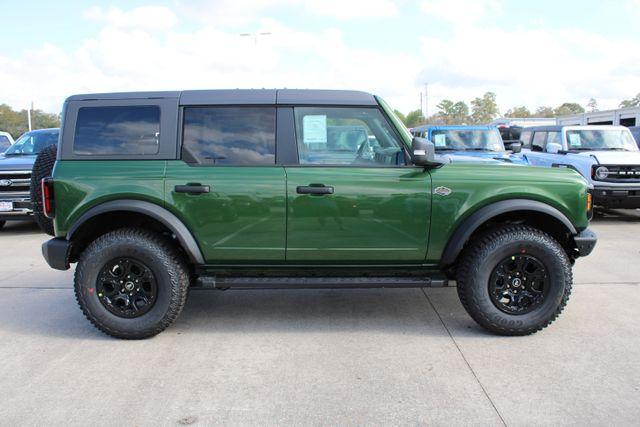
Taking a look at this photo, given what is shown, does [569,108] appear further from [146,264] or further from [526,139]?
[146,264]

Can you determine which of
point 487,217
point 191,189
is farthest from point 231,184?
point 487,217

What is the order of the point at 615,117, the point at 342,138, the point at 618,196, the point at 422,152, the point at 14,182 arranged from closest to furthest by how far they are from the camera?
the point at 422,152 < the point at 342,138 < the point at 14,182 < the point at 618,196 < the point at 615,117

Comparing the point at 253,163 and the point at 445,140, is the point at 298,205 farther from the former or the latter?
the point at 445,140

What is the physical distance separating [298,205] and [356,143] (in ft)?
2.32

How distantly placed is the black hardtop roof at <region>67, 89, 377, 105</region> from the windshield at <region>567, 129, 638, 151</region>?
26.5ft

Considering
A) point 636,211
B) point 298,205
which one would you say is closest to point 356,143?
point 298,205

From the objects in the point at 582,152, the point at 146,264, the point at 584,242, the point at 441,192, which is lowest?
the point at 146,264

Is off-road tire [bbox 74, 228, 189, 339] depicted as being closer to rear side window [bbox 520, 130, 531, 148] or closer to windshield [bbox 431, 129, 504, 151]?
windshield [bbox 431, 129, 504, 151]

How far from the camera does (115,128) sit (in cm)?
410

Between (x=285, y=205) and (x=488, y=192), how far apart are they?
5.08 feet

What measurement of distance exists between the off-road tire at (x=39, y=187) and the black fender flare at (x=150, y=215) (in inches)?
22.2

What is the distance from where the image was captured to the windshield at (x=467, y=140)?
10.6 metres

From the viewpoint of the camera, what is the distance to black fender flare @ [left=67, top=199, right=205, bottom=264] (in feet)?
12.9

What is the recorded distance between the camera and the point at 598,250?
703 centimetres
